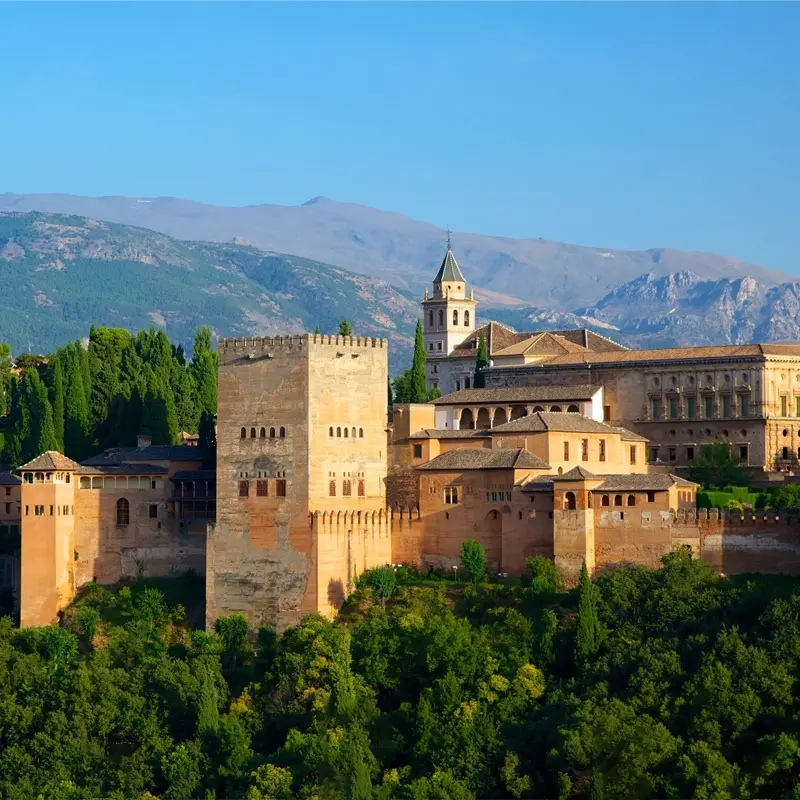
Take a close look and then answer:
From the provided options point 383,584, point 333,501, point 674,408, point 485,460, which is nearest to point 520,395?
point 674,408

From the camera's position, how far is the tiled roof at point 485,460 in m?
65.9

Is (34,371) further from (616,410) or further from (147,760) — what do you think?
(147,760)

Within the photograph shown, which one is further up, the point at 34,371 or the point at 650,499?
the point at 34,371

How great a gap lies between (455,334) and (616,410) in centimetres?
1972

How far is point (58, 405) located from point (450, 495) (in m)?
20.8

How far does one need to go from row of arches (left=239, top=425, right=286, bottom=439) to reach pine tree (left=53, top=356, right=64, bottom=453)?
15.0 metres

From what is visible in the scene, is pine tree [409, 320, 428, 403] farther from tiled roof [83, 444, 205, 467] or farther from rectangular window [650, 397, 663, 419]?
tiled roof [83, 444, 205, 467]

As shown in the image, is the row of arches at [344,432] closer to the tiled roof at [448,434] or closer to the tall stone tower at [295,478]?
the tall stone tower at [295,478]

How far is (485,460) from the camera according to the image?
219ft

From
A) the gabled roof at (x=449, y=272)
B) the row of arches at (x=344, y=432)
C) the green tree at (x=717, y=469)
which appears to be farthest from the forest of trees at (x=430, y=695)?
the gabled roof at (x=449, y=272)

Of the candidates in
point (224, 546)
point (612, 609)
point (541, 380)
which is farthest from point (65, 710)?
point (541, 380)

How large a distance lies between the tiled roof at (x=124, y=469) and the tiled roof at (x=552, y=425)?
1121 centimetres

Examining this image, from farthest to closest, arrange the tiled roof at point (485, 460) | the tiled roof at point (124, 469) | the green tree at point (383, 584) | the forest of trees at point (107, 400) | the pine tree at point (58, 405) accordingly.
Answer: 1. the pine tree at point (58, 405)
2. the forest of trees at point (107, 400)
3. the tiled roof at point (124, 469)
4. the tiled roof at point (485, 460)
5. the green tree at point (383, 584)

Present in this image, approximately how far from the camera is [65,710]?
207 ft
